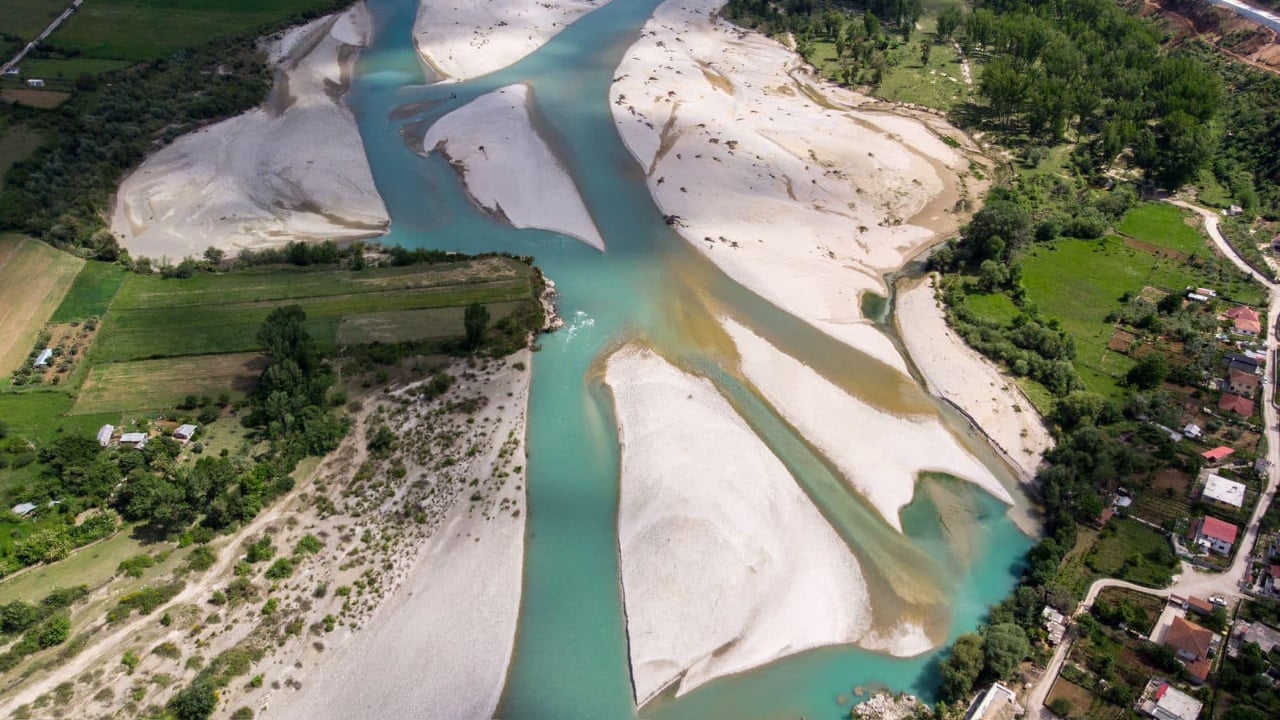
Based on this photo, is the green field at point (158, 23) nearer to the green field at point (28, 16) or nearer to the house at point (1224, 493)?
the green field at point (28, 16)

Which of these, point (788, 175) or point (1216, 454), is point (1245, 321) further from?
point (788, 175)

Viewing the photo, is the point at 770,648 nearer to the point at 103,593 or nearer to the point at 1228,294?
the point at 103,593

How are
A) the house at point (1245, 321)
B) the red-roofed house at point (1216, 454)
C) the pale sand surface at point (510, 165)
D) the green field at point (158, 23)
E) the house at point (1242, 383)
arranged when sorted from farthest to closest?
the green field at point (158, 23) → the pale sand surface at point (510, 165) → the house at point (1245, 321) → the house at point (1242, 383) → the red-roofed house at point (1216, 454)

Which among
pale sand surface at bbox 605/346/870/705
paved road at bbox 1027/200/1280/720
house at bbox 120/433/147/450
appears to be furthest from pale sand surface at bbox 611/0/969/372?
house at bbox 120/433/147/450

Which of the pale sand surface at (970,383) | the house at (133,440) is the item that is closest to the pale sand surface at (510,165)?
the pale sand surface at (970,383)

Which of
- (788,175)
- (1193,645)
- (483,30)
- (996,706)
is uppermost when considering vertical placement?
(483,30)

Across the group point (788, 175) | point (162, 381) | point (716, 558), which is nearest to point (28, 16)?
point (162, 381)
